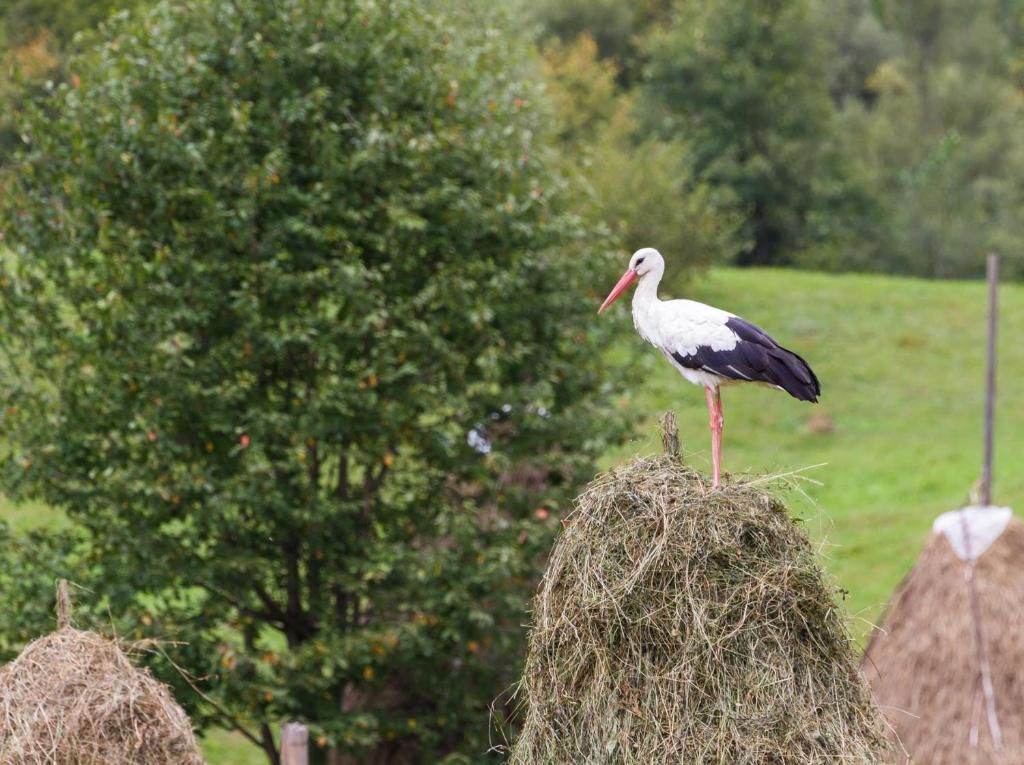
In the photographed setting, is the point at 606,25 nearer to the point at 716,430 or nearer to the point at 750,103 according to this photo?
the point at 750,103

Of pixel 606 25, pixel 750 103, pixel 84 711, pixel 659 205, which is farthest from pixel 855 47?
pixel 84 711

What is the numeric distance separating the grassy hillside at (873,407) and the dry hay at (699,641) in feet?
45.7

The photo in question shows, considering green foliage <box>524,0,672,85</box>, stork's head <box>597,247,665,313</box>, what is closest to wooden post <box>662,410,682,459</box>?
stork's head <box>597,247,665,313</box>

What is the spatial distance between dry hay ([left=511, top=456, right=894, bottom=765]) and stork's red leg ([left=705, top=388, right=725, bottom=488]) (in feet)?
0.31

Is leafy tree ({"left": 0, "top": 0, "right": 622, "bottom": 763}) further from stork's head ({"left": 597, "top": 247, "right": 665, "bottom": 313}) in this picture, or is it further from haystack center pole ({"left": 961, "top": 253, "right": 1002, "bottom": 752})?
stork's head ({"left": 597, "top": 247, "right": 665, "bottom": 313})

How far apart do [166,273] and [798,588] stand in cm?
779

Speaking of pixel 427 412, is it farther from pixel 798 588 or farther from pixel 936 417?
pixel 936 417

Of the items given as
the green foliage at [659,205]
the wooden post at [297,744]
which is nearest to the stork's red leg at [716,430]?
the wooden post at [297,744]

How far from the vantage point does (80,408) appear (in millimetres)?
13125

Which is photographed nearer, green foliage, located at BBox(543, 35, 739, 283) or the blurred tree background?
the blurred tree background

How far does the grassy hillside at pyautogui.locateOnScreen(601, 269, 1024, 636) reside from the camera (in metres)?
26.1

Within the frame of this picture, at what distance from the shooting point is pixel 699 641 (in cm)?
645

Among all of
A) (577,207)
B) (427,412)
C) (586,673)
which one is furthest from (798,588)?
(577,207)

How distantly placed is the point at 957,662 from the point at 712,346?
29.1ft
